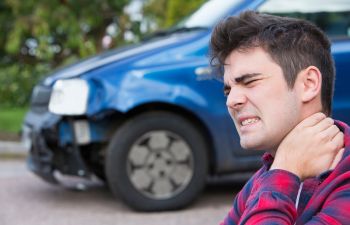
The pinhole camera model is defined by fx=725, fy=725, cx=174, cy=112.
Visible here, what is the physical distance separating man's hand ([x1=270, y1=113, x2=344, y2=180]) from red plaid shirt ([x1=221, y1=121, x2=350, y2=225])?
22 mm

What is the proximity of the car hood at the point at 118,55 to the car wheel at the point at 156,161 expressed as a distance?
45cm

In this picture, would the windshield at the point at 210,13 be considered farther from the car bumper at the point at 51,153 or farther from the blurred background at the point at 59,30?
the blurred background at the point at 59,30

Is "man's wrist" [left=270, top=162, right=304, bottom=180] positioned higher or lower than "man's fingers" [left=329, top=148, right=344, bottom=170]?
lower

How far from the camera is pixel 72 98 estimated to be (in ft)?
16.2

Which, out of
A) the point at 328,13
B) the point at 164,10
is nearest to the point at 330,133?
the point at 328,13

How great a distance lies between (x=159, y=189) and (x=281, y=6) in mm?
1568

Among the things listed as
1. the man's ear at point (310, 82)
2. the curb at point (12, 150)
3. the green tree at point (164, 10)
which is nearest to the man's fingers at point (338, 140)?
the man's ear at point (310, 82)

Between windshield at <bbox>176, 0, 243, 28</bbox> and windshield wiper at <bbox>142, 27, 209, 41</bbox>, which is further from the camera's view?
windshield wiper at <bbox>142, 27, 209, 41</bbox>

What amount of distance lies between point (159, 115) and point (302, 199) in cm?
344

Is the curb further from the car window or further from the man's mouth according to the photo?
the man's mouth

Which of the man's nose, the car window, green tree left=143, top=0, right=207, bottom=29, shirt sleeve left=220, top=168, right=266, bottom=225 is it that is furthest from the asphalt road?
green tree left=143, top=0, right=207, bottom=29

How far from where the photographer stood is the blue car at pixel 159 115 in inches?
194

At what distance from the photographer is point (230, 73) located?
1.73 meters

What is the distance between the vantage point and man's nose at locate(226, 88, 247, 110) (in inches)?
67.2
